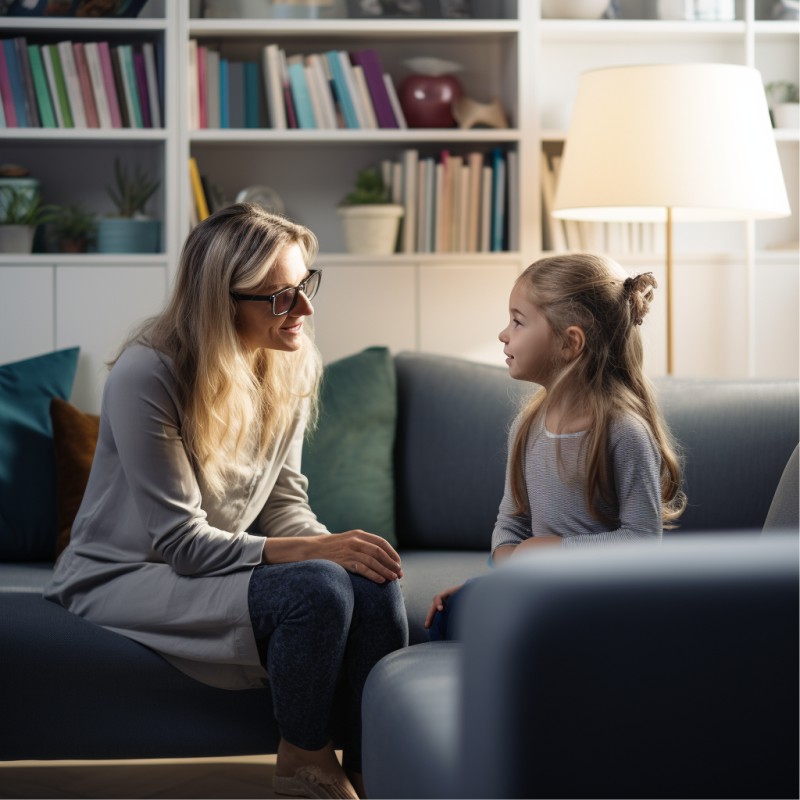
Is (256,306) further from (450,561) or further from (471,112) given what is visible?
(471,112)

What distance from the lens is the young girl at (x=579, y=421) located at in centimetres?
182

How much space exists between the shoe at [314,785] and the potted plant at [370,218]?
1681mm

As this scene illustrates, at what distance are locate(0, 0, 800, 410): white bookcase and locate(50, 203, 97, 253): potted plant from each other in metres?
0.12

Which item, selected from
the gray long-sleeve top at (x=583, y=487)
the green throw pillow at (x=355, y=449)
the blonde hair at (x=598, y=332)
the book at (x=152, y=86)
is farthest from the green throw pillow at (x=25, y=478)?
the blonde hair at (x=598, y=332)

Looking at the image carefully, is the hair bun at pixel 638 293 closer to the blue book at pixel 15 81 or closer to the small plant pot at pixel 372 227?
the small plant pot at pixel 372 227

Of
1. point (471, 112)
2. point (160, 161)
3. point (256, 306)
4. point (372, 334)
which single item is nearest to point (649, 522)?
Result: point (256, 306)

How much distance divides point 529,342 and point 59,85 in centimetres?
180

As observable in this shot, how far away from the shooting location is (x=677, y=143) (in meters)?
2.76

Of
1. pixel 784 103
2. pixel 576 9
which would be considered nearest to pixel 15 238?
pixel 576 9

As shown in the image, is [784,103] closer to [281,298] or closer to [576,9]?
[576,9]

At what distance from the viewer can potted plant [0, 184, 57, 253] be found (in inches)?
124

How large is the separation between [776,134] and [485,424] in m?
1.32

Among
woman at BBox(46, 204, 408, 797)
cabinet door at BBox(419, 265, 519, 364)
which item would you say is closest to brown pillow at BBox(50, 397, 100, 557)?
woman at BBox(46, 204, 408, 797)

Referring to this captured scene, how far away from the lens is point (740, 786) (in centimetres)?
91
